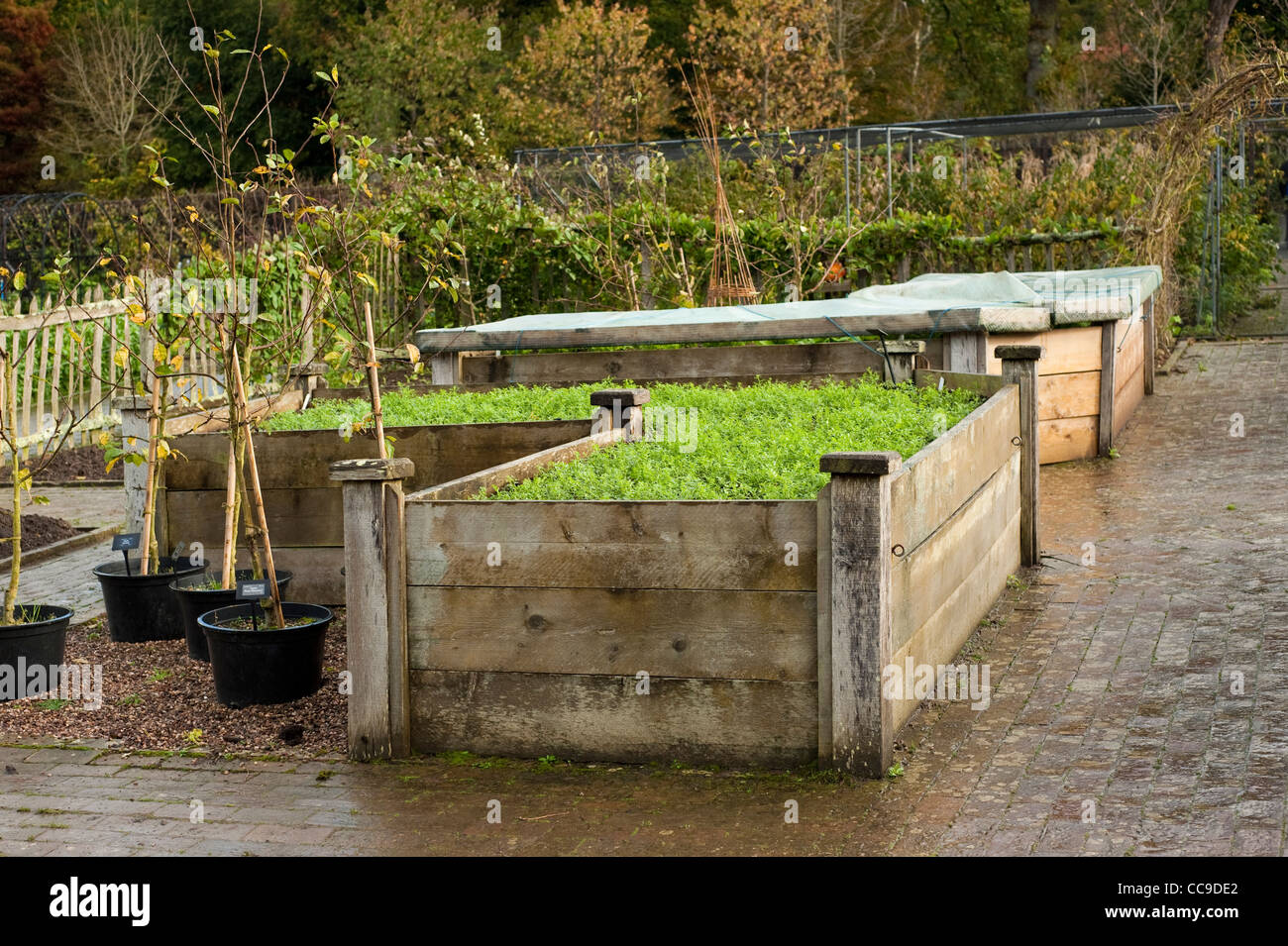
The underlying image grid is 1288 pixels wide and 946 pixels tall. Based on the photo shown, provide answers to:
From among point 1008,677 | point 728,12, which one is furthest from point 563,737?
point 728,12

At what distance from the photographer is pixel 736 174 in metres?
19.0

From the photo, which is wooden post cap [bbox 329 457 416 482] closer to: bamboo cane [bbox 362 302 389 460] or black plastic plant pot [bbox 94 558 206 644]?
bamboo cane [bbox 362 302 389 460]

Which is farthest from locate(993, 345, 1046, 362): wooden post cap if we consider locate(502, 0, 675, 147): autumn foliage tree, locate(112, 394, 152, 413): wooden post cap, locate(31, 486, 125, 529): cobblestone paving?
locate(502, 0, 675, 147): autumn foliage tree

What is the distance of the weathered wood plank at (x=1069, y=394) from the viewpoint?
10258 millimetres

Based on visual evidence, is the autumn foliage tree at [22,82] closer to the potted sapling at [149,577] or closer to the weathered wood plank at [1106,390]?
the weathered wood plank at [1106,390]

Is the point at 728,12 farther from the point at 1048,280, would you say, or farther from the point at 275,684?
the point at 275,684

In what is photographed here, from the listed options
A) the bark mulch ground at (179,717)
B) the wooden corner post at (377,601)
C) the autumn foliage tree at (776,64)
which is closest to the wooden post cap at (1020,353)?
the bark mulch ground at (179,717)

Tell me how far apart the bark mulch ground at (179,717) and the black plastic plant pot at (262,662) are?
0.05 meters

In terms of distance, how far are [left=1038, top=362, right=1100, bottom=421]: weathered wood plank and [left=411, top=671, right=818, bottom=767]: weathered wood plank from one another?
6.42m

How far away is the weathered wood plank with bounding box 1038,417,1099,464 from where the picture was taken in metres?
10.3

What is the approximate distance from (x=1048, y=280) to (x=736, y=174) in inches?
282

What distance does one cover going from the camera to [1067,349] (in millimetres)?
10289
